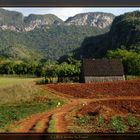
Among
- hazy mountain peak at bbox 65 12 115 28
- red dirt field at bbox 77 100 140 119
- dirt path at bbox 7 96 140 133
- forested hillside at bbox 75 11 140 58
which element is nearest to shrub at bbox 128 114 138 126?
red dirt field at bbox 77 100 140 119

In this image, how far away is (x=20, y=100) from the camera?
604 cm

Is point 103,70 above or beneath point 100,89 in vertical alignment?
above

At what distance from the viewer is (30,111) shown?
6004 mm

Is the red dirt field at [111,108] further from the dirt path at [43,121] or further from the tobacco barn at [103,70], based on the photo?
the tobacco barn at [103,70]

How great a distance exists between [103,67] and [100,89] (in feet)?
0.86

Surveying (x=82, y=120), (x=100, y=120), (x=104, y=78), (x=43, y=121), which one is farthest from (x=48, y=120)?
(x=104, y=78)

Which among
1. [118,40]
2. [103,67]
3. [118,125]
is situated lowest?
[118,125]

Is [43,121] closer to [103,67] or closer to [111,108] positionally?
[111,108]

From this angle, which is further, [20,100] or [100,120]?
[20,100]

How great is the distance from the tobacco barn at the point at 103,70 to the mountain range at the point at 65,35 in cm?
10

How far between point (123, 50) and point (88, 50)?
0.41 m

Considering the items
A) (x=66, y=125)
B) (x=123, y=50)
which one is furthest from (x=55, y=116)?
(x=123, y=50)

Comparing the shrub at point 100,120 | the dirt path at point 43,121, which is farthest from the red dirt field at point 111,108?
the dirt path at point 43,121

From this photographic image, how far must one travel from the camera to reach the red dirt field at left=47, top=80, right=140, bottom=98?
598 centimetres
